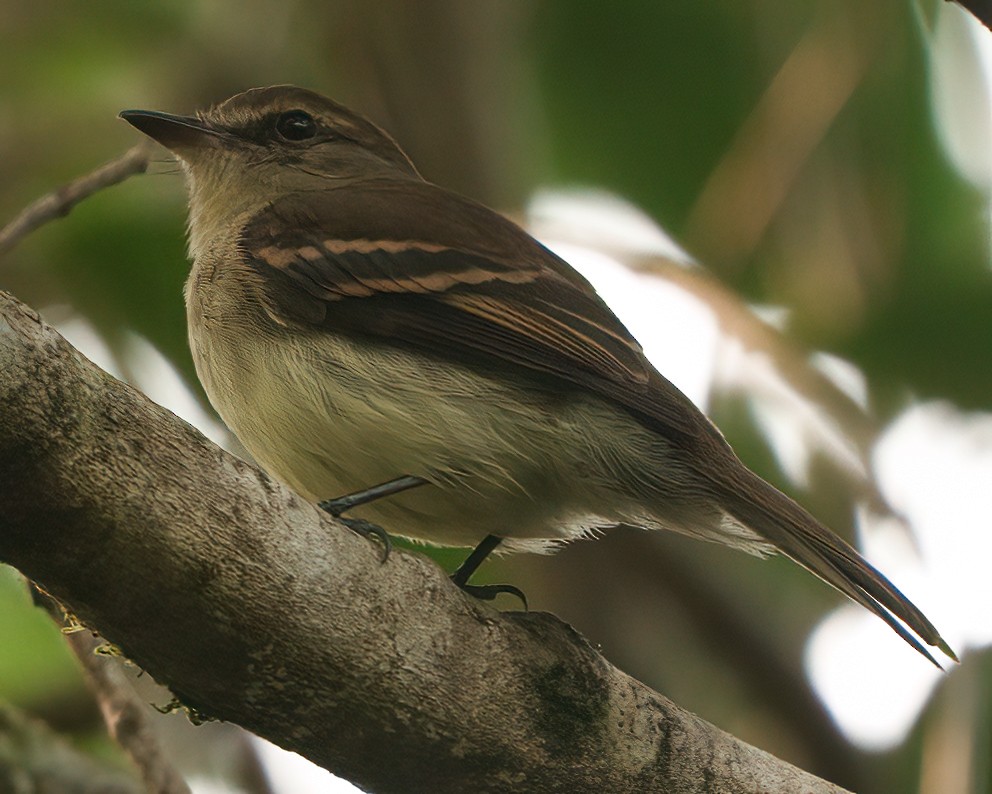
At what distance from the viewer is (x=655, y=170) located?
19.9ft

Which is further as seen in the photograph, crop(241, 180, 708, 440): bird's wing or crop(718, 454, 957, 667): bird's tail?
crop(241, 180, 708, 440): bird's wing

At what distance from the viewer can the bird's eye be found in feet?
15.8

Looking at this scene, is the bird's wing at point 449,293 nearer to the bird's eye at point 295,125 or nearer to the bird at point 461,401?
the bird at point 461,401

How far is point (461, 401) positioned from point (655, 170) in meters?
2.87

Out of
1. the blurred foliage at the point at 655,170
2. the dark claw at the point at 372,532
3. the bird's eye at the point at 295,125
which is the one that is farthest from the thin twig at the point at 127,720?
the bird's eye at the point at 295,125

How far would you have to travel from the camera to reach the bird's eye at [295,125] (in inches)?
190

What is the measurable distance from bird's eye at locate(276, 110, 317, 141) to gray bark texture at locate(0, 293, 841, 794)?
237 centimetres

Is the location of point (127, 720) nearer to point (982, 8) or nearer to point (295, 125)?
point (295, 125)

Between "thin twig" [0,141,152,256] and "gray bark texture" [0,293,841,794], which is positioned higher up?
"thin twig" [0,141,152,256]

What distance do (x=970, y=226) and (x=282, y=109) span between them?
8.97ft

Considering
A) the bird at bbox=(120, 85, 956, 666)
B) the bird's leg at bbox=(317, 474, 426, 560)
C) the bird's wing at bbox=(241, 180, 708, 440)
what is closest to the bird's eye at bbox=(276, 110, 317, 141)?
the bird's wing at bbox=(241, 180, 708, 440)

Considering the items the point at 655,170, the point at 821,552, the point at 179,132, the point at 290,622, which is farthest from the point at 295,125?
the point at 290,622

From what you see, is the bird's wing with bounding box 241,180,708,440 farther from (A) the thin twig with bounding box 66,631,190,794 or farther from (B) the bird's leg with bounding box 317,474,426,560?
(A) the thin twig with bounding box 66,631,190,794

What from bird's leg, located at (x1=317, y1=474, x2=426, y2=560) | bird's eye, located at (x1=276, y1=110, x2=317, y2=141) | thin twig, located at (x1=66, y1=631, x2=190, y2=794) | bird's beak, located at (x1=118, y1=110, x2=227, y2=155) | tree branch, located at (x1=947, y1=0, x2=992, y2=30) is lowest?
thin twig, located at (x1=66, y1=631, x2=190, y2=794)
